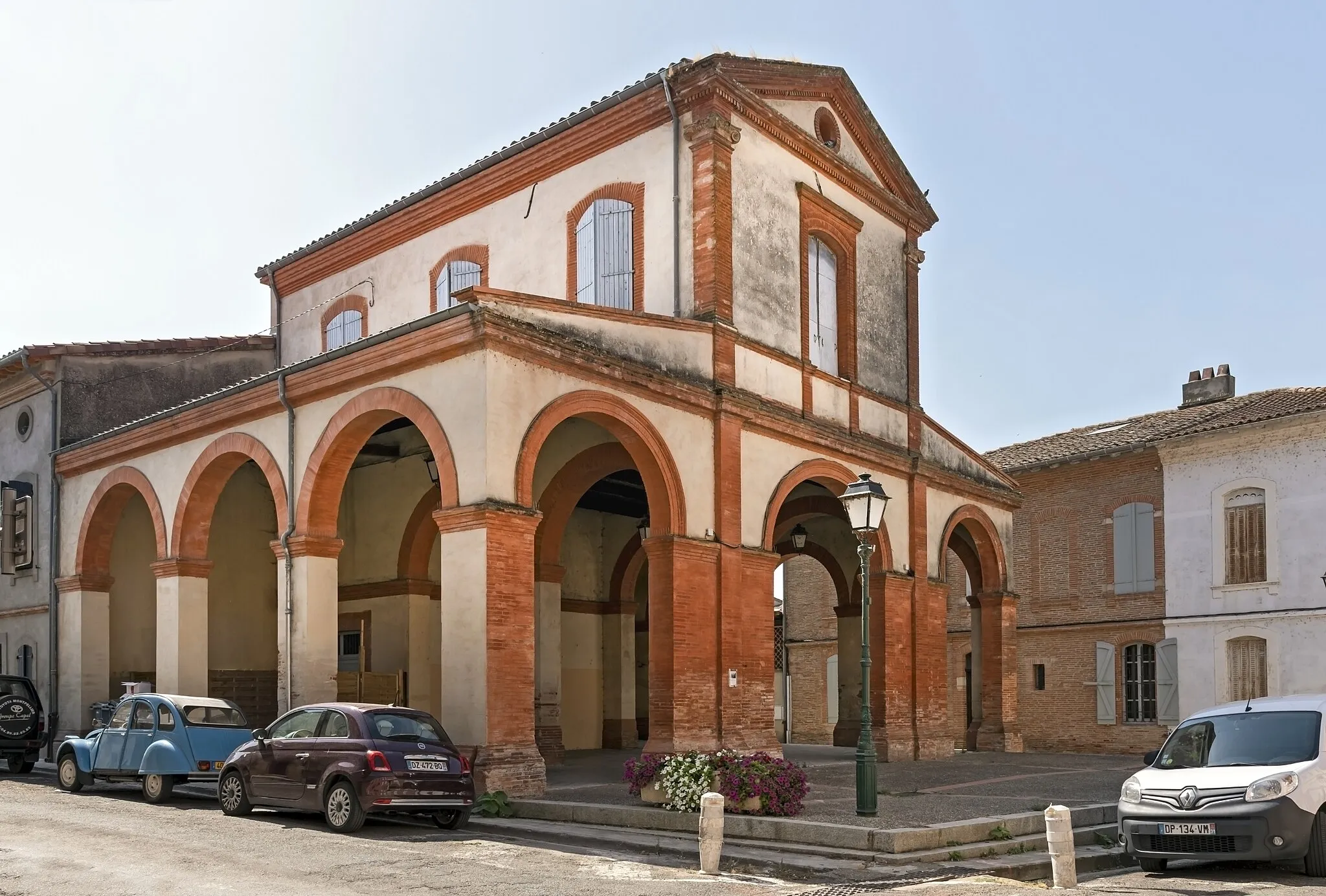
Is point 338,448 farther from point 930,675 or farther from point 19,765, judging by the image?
point 930,675

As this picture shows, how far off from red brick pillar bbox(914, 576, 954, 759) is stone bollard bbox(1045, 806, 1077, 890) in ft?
41.1

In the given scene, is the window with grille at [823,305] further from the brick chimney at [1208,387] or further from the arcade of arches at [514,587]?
the brick chimney at [1208,387]

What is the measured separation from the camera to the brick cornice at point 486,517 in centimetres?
1413

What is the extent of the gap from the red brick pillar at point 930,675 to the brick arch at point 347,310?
11519 millimetres

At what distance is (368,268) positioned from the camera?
2442 centimetres

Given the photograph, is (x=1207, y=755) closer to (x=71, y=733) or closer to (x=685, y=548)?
(x=685, y=548)

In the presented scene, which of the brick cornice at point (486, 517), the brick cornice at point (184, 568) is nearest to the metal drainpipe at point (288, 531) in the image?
the brick cornice at point (486, 517)

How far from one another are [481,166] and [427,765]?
482 inches

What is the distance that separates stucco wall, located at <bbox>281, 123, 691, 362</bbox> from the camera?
18797mm

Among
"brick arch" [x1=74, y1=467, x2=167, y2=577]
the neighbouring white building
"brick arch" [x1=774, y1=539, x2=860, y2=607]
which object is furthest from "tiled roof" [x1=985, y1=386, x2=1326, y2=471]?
"brick arch" [x1=74, y1=467, x2=167, y2=577]

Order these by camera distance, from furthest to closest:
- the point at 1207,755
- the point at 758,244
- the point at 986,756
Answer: the point at 986,756
the point at 758,244
the point at 1207,755

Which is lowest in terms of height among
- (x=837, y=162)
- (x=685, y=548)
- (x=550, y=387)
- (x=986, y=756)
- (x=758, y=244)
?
(x=986, y=756)

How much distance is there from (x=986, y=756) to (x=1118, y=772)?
11.0ft

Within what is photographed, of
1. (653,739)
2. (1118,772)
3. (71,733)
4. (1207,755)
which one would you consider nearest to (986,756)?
(1118,772)
